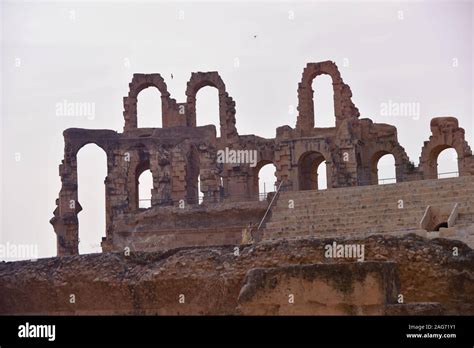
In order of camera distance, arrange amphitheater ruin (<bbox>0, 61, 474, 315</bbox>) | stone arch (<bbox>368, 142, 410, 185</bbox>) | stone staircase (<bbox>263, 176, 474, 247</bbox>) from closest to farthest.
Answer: amphitheater ruin (<bbox>0, 61, 474, 315</bbox>)
stone staircase (<bbox>263, 176, 474, 247</bbox>)
stone arch (<bbox>368, 142, 410, 185</bbox>)

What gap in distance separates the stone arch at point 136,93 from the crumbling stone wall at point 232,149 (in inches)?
5.1

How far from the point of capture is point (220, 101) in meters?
39.9

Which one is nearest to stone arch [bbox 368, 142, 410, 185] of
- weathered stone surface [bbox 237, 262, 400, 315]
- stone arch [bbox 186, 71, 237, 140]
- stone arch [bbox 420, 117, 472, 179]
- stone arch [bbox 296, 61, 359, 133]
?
stone arch [bbox 420, 117, 472, 179]

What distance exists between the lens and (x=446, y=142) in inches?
1499

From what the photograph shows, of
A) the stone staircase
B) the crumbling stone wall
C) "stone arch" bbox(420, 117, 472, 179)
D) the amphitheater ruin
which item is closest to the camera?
the amphitheater ruin

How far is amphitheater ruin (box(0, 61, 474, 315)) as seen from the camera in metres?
14.2

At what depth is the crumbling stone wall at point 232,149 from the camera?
1457 inches

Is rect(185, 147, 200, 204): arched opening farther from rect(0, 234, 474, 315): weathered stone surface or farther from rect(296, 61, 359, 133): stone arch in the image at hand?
rect(0, 234, 474, 315): weathered stone surface

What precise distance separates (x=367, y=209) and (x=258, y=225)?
415 centimetres

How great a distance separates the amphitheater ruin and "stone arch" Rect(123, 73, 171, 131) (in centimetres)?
6

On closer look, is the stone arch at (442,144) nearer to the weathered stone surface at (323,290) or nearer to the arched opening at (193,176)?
the arched opening at (193,176)

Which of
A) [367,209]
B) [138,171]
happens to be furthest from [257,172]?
[367,209]

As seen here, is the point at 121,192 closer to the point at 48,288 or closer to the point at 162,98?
the point at 162,98
